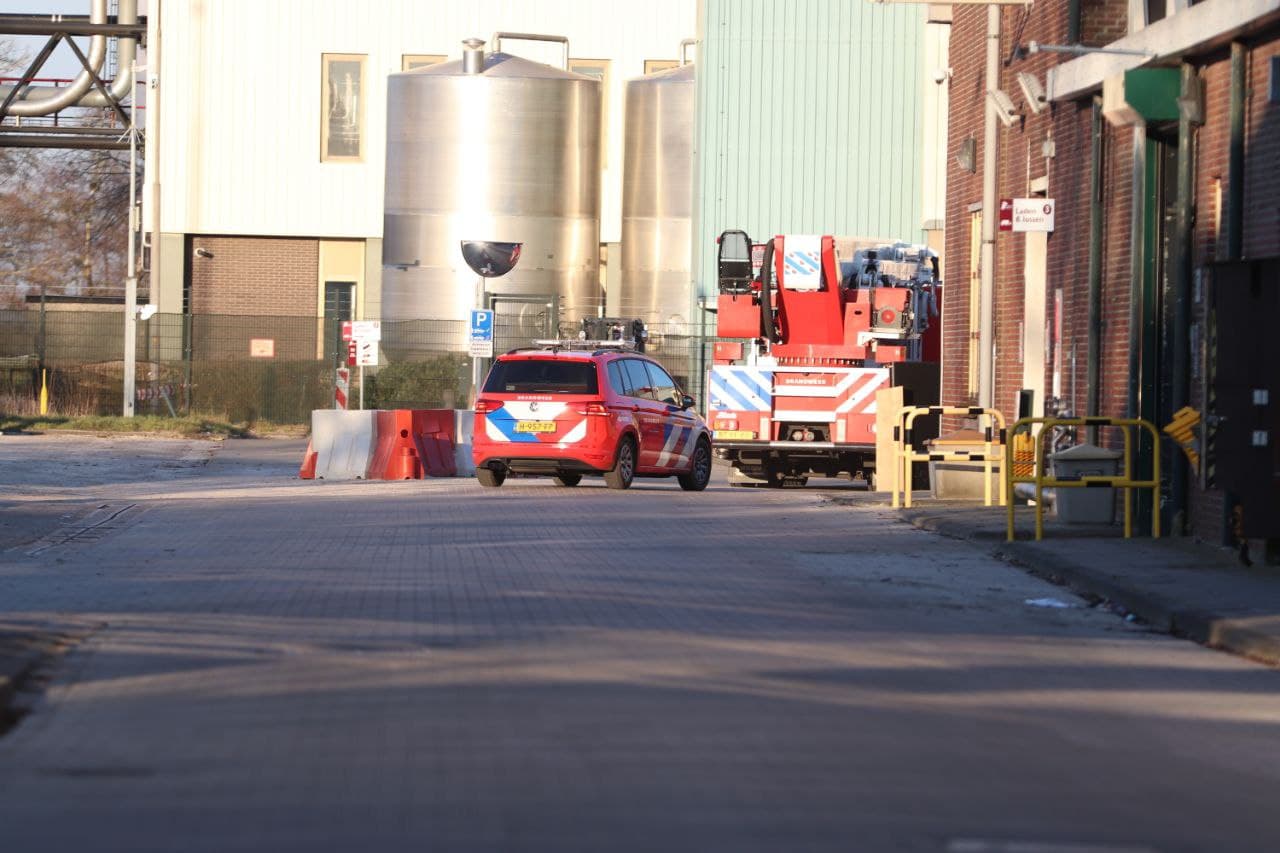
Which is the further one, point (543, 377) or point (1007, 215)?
point (543, 377)

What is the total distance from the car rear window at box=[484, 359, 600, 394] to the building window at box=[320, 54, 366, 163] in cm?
3476

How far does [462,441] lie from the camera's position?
1189 inches

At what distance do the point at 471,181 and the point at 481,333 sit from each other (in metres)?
19.6

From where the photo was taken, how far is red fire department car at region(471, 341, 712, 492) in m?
24.5

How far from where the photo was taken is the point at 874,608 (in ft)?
41.4

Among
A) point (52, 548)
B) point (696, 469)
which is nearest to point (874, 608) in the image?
point (52, 548)

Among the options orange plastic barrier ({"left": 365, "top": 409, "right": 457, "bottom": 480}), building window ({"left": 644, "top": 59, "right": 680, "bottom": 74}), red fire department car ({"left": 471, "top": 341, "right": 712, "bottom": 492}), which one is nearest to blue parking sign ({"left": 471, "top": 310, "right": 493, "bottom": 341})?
orange plastic barrier ({"left": 365, "top": 409, "right": 457, "bottom": 480})

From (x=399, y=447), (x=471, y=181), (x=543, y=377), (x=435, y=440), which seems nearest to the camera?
(x=543, y=377)

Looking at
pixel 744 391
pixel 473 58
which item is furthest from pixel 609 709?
pixel 473 58

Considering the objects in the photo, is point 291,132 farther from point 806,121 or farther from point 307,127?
point 806,121

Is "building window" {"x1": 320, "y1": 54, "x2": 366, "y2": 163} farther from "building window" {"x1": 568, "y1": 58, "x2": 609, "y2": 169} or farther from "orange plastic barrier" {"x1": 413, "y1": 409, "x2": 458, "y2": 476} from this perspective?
"orange plastic barrier" {"x1": 413, "y1": 409, "x2": 458, "y2": 476}

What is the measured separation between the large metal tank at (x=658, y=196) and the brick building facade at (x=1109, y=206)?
27123mm

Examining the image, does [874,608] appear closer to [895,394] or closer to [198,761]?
[198,761]

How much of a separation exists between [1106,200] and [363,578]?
31.4ft
